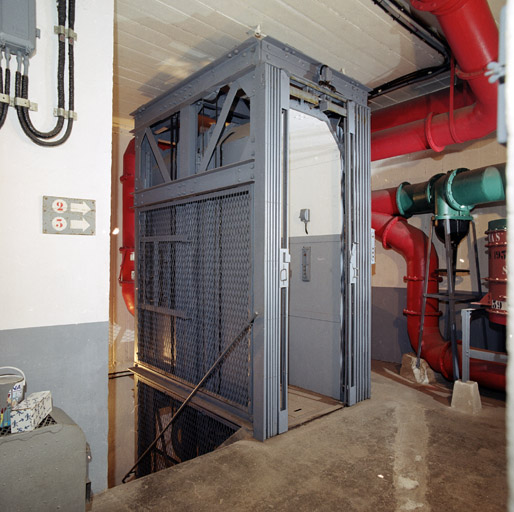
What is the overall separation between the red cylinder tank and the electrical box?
385cm

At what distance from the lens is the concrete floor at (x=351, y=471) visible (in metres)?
2.22

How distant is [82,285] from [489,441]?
9.92ft

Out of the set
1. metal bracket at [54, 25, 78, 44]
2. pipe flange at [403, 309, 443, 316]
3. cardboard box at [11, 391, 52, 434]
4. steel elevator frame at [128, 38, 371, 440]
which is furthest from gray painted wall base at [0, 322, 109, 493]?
pipe flange at [403, 309, 443, 316]

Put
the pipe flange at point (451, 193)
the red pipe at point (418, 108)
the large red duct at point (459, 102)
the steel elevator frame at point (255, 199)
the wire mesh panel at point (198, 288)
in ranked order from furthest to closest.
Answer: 1. the red pipe at point (418, 108)
2. the pipe flange at point (451, 193)
3. the wire mesh panel at point (198, 288)
4. the steel elevator frame at point (255, 199)
5. the large red duct at point (459, 102)

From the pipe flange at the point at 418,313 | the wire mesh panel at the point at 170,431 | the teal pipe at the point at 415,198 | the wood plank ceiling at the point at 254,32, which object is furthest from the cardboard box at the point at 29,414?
the teal pipe at the point at 415,198

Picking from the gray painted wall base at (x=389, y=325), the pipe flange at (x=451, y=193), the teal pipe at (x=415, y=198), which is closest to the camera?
the pipe flange at (x=451, y=193)

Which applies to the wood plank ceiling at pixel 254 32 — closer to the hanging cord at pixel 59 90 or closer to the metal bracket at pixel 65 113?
the hanging cord at pixel 59 90

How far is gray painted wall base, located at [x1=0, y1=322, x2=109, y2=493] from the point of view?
2107 mm

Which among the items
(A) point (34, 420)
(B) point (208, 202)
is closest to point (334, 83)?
(B) point (208, 202)

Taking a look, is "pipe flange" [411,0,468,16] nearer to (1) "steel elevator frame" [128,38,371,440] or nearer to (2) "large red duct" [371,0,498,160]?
(2) "large red duct" [371,0,498,160]

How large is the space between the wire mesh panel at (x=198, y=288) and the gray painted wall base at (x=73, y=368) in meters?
1.24

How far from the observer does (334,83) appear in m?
→ 3.58

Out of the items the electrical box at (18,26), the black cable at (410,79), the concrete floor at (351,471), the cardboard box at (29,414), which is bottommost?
the concrete floor at (351,471)

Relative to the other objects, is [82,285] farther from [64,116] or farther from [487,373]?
[487,373]
